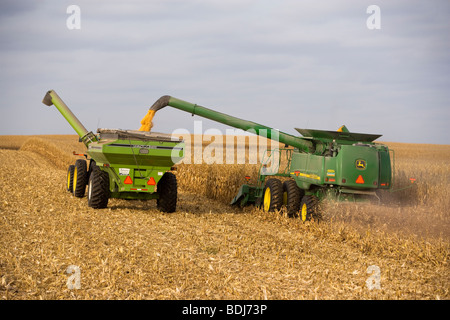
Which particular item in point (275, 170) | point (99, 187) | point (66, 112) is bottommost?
point (99, 187)

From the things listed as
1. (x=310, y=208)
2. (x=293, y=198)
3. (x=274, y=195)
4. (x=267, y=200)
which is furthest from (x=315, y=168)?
(x=267, y=200)

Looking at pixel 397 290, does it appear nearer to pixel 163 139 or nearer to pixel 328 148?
pixel 328 148

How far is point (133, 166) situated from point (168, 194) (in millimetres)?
1097

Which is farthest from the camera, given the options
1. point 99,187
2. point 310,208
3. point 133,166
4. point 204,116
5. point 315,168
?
point 204,116

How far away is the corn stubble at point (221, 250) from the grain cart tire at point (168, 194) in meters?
0.30

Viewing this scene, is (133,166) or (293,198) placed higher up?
(133,166)

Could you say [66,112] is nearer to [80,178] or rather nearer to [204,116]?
[80,178]

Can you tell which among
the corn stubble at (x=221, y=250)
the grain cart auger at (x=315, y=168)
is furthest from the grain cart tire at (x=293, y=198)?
the corn stubble at (x=221, y=250)

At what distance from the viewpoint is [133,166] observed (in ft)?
36.9

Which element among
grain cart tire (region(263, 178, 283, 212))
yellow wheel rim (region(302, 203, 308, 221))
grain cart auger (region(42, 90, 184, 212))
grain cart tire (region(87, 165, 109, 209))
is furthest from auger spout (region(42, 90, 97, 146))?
yellow wheel rim (region(302, 203, 308, 221))

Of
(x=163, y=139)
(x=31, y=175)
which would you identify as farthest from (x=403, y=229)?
(x=31, y=175)

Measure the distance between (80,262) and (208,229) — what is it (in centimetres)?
341

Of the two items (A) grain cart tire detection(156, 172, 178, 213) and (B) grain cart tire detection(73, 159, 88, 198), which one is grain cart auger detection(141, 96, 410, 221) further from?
(B) grain cart tire detection(73, 159, 88, 198)

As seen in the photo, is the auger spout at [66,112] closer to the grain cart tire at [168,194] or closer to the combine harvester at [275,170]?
the combine harvester at [275,170]
